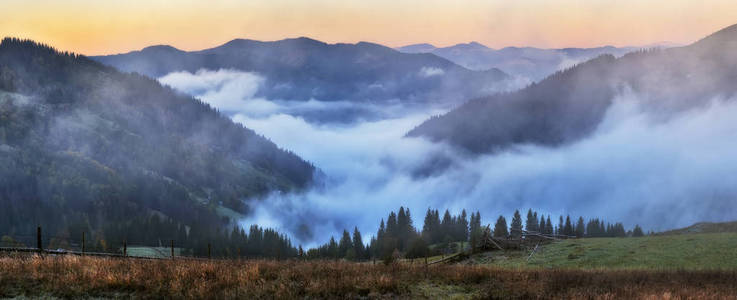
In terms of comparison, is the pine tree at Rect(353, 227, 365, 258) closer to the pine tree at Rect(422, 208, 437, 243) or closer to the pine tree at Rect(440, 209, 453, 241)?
the pine tree at Rect(422, 208, 437, 243)

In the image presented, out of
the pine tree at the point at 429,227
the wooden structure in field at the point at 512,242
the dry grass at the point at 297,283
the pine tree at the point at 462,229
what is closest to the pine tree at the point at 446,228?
the pine tree at the point at 462,229

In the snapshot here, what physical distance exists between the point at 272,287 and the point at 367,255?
479 ft

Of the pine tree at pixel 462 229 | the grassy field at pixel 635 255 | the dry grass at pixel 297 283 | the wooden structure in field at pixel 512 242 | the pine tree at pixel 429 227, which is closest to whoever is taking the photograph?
the dry grass at pixel 297 283

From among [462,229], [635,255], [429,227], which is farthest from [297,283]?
[462,229]

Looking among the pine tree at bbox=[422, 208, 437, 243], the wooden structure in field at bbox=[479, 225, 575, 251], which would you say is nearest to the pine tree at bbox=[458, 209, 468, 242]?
the pine tree at bbox=[422, 208, 437, 243]

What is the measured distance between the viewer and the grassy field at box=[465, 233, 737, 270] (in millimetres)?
31406

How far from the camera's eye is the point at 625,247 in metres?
39.9

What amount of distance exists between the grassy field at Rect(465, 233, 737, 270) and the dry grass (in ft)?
36.2

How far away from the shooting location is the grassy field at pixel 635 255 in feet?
103

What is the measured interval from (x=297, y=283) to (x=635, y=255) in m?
28.5

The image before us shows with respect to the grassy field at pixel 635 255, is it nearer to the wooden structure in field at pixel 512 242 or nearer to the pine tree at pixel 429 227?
the wooden structure in field at pixel 512 242

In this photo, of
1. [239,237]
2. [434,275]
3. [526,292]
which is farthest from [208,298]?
[239,237]

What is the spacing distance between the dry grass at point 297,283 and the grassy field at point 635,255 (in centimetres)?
1105

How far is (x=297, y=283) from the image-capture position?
17.8 metres
